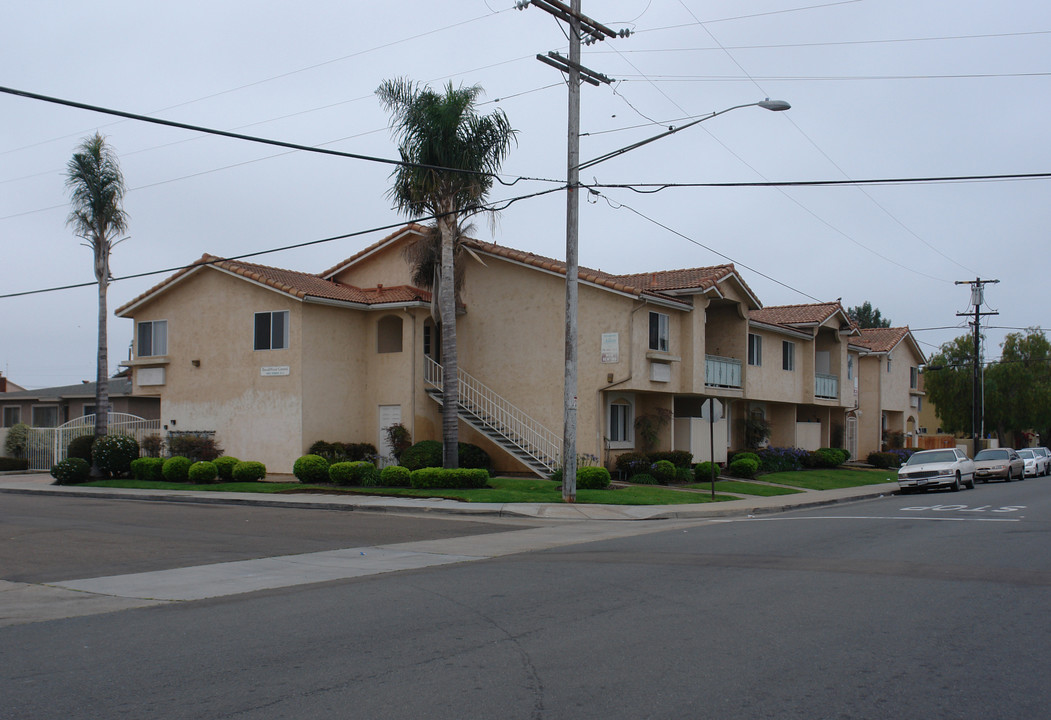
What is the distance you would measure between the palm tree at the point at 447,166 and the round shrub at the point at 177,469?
8.88 meters

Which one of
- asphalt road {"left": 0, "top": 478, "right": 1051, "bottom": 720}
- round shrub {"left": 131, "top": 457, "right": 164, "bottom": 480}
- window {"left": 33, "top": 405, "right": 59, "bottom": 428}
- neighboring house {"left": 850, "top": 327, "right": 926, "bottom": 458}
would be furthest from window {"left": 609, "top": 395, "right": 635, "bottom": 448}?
window {"left": 33, "top": 405, "right": 59, "bottom": 428}

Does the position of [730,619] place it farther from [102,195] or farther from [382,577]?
[102,195]

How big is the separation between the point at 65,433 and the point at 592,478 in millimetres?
21903

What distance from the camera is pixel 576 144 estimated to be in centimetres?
2166

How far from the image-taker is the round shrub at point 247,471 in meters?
27.2

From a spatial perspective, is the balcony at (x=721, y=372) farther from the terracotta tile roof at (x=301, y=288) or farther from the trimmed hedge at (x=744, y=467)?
the terracotta tile roof at (x=301, y=288)

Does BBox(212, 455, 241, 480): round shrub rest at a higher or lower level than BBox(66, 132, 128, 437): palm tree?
lower

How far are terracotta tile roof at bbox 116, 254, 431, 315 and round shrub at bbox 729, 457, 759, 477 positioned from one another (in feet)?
40.2

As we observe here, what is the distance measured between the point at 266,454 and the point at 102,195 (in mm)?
9950

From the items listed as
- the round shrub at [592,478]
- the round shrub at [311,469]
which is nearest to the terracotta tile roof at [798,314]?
the round shrub at [592,478]

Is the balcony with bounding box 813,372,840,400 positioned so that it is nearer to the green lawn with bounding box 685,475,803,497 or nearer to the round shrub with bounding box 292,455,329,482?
the green lawn with bounding box 685,475,803,497

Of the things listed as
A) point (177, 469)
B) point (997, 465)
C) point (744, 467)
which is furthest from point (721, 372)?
point (177, 469)

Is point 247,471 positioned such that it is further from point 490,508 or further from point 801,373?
point 801,373

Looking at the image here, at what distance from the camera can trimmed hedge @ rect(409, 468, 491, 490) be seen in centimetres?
2403
